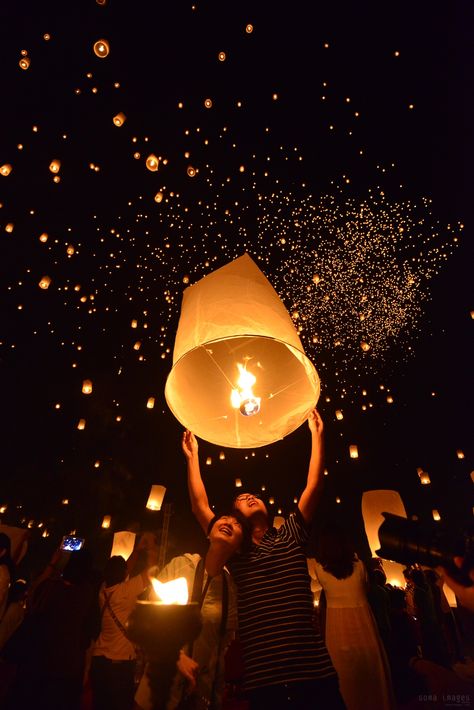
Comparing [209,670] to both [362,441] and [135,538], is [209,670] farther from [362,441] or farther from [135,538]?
[362,441]

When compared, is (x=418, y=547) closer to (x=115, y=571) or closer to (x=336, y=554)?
(x=336, y=554)

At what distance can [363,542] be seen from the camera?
21.3 metres

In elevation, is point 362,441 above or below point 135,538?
above

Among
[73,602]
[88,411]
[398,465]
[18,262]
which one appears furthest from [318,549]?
[398,465]

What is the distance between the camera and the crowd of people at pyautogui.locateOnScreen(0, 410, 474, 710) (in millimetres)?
1788

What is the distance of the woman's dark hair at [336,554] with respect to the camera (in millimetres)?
3340

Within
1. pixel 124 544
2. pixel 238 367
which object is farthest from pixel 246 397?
pixel 124 544

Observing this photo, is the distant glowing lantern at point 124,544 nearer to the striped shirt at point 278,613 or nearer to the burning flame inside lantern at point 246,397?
the striped shirt at point 278,613

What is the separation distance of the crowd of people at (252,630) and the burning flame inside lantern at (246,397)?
0.73m

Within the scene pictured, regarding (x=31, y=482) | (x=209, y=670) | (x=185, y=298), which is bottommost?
(x=209, y=670)

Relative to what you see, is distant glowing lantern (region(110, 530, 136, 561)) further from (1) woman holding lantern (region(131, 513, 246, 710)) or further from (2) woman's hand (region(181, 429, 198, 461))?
(2) woman's hand (region(181, 429, 198, 461))

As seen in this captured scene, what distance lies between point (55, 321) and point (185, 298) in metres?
11.8

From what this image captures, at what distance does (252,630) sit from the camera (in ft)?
6.32

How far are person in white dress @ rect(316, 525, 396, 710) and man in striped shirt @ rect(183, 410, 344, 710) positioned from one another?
1424 millimetres
